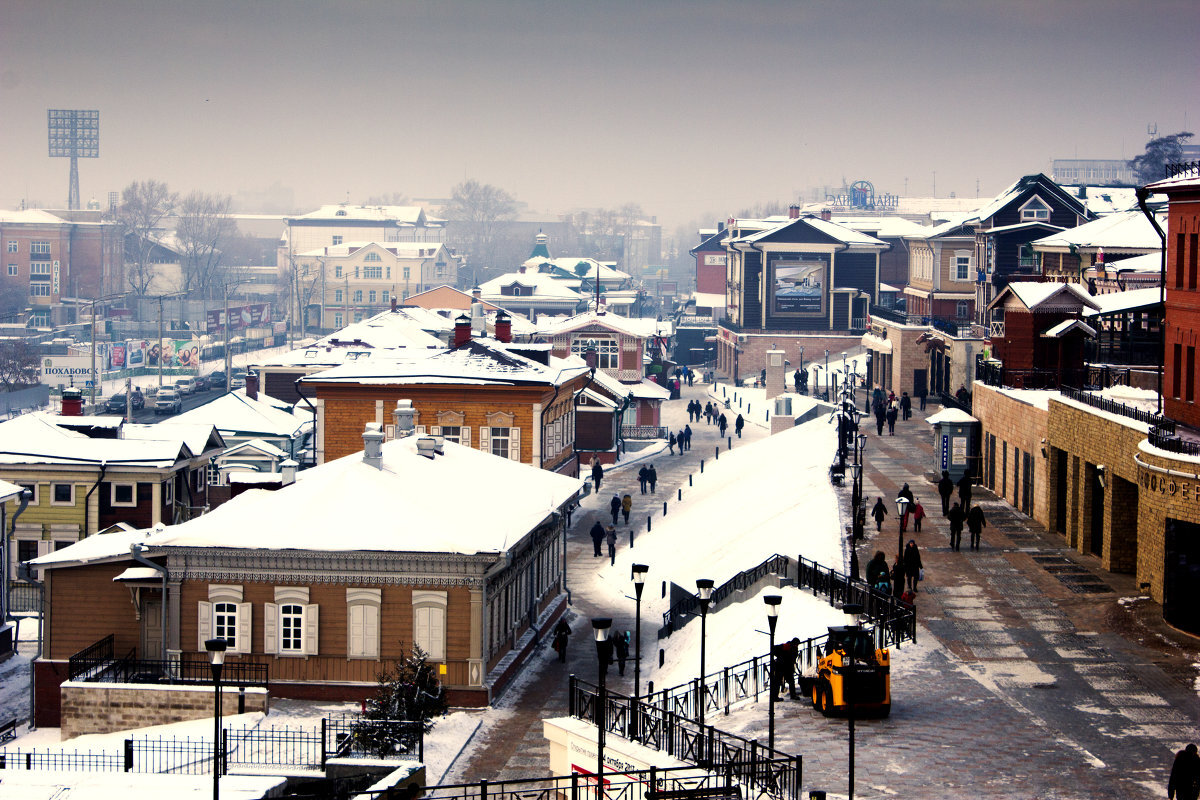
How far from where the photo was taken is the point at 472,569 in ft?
108

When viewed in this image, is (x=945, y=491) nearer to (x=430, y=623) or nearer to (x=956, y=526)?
(x=956, y=526)

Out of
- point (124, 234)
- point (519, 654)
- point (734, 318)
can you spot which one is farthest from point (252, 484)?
point (124, 234)

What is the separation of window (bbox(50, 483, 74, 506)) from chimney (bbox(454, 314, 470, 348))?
13.9 metres

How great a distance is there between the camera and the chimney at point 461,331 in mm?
56031

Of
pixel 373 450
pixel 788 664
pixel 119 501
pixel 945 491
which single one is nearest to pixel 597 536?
pixel 945 491

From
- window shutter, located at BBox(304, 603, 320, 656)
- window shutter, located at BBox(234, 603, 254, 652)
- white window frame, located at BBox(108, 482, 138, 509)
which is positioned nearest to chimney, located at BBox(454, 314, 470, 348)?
white window frame, located at BBox(108, 482, 138, 509)

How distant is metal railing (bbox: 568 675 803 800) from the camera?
19.9m

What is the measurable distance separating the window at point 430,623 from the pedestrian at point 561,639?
557 cm

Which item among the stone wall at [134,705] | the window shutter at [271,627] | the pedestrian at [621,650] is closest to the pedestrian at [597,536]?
the pedestrian at [621,650]

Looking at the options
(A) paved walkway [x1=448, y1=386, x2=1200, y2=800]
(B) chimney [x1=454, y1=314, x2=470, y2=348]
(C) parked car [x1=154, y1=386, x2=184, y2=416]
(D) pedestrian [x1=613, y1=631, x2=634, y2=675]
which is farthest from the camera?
(C) parked car [x1=154, y1=386, x2=184, y2=416]

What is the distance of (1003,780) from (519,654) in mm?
16705

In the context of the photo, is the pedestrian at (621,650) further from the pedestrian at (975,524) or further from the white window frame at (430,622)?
the pedestrian at (975,524)

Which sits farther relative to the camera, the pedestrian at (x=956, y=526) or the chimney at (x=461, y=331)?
the chimney at (x=461, y=331)

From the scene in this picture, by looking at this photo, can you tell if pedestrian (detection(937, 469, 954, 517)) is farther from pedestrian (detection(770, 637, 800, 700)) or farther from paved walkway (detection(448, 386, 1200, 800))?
pedestrian (detection(770, 637, 800, 700))
